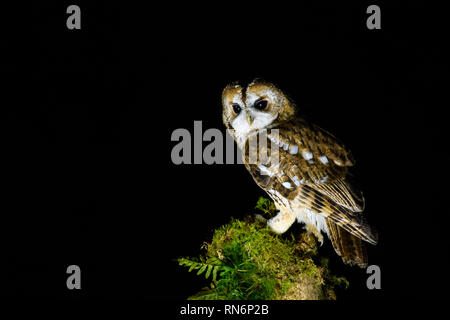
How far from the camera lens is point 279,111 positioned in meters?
2.00

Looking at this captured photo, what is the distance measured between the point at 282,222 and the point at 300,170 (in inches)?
11.6

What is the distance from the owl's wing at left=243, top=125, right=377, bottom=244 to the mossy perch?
222 mm

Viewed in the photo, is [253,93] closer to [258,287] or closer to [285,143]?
[285,143]

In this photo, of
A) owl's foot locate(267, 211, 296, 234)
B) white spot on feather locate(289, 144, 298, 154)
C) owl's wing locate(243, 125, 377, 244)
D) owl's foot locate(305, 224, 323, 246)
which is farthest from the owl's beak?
owl's foot locate(305, 224, 323, 246)

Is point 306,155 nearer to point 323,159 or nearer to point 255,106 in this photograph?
point 323,159

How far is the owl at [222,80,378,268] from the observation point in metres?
1.83

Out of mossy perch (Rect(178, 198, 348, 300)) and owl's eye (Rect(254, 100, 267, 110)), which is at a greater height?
owl's eye (Rect(254, 100, 267, 110))

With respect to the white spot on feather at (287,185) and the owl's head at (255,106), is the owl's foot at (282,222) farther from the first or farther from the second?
the owl's head at (255,106)

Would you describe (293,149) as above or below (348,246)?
above

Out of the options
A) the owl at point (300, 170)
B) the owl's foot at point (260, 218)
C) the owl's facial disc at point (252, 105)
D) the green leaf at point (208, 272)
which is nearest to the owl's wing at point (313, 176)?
the owl at point (300, 170)

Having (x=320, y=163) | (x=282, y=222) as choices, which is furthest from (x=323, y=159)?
(x=282, y=222)

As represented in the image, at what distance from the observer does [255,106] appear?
6.40 feet

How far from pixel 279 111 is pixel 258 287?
90 cm

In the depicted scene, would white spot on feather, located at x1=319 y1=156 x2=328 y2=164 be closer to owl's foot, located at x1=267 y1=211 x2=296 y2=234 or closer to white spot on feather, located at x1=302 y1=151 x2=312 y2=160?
white spot on feather, located at x1=302 y1=151 x2=312 y2=160
